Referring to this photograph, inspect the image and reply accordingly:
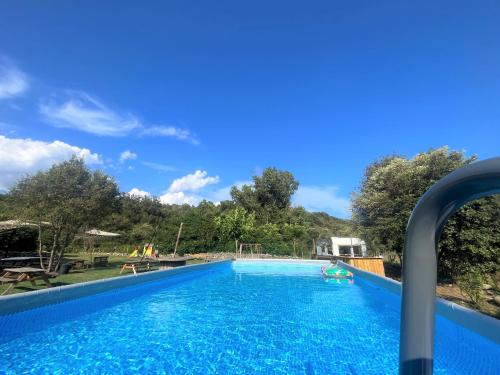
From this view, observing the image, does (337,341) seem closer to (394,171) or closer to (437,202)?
(437,202)

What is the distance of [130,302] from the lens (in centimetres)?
891

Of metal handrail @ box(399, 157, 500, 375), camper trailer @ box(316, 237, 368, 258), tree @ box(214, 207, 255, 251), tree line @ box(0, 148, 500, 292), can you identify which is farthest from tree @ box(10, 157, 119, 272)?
camper trailer @ box(316, 237, 368, 258)

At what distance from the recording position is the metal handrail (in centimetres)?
83

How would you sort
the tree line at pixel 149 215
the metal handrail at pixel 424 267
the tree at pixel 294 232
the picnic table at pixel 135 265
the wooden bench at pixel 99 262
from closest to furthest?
the metal handrail at pixel 424 267 → the tree line at pixel 149 215 → the picnic table at pixel 135 265 → the wooden bench at pixel 99 262 → the tree at pixel 294 232

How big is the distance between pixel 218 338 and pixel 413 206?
35.3 feet

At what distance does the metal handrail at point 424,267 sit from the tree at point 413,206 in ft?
25.9

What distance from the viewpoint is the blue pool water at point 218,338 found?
4.64 meters

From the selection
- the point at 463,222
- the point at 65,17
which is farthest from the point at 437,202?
the point at 65,17

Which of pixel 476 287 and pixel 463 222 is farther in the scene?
pixel 463 222

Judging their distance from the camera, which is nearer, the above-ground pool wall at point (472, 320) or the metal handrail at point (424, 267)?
the metal handrail at point (424, 267)

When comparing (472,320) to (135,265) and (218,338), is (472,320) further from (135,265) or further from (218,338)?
(135,265)

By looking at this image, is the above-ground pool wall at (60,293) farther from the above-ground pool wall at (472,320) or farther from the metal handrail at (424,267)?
the above-ground pool wall at (472,320)

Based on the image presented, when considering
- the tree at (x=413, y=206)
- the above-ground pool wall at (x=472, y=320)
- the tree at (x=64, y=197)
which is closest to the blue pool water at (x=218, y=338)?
the above-ground pool wall at (x=472, y=320)

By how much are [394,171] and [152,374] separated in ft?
48.8
